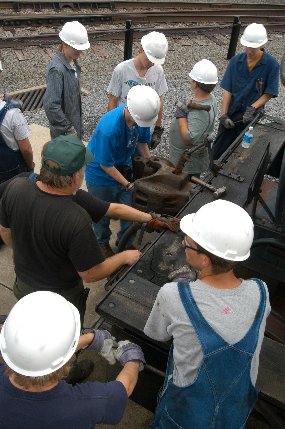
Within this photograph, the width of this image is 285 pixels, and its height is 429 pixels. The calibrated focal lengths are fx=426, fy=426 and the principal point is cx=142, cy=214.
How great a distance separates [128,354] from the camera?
2.26 metres

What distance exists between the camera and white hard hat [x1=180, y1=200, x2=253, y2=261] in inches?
76.9

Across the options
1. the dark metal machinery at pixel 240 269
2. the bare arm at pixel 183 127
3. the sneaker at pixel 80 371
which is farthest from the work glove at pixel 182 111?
the sneaker at pixel 80 371

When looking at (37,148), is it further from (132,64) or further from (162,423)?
(162,423)

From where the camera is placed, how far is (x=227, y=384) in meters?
1.90

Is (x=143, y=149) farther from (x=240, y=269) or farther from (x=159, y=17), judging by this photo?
(x=159, y=17)

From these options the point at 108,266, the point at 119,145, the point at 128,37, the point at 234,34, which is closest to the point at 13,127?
the point at 119,145

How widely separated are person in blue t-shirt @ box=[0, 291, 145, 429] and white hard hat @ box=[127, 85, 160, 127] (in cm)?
→ 213

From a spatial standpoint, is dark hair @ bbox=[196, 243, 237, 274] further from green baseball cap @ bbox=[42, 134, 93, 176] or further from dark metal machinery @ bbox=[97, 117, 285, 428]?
green baseball cap @ bbox=[42, 134, 93, 176]

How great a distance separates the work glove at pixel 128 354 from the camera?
2232 mm

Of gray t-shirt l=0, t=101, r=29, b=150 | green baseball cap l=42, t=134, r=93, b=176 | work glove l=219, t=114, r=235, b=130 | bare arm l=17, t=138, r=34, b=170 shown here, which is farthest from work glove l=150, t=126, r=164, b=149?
green baseball cap l=42, t=134, r=93, b=176

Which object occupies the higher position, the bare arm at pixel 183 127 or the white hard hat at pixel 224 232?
the white hard hat at pixel 224 232

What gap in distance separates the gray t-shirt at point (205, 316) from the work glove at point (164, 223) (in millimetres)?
1167

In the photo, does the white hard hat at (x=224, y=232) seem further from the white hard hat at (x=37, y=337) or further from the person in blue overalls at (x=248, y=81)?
the person in blue overalls at (x=248, y=81)

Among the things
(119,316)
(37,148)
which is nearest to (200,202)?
(119,316)
